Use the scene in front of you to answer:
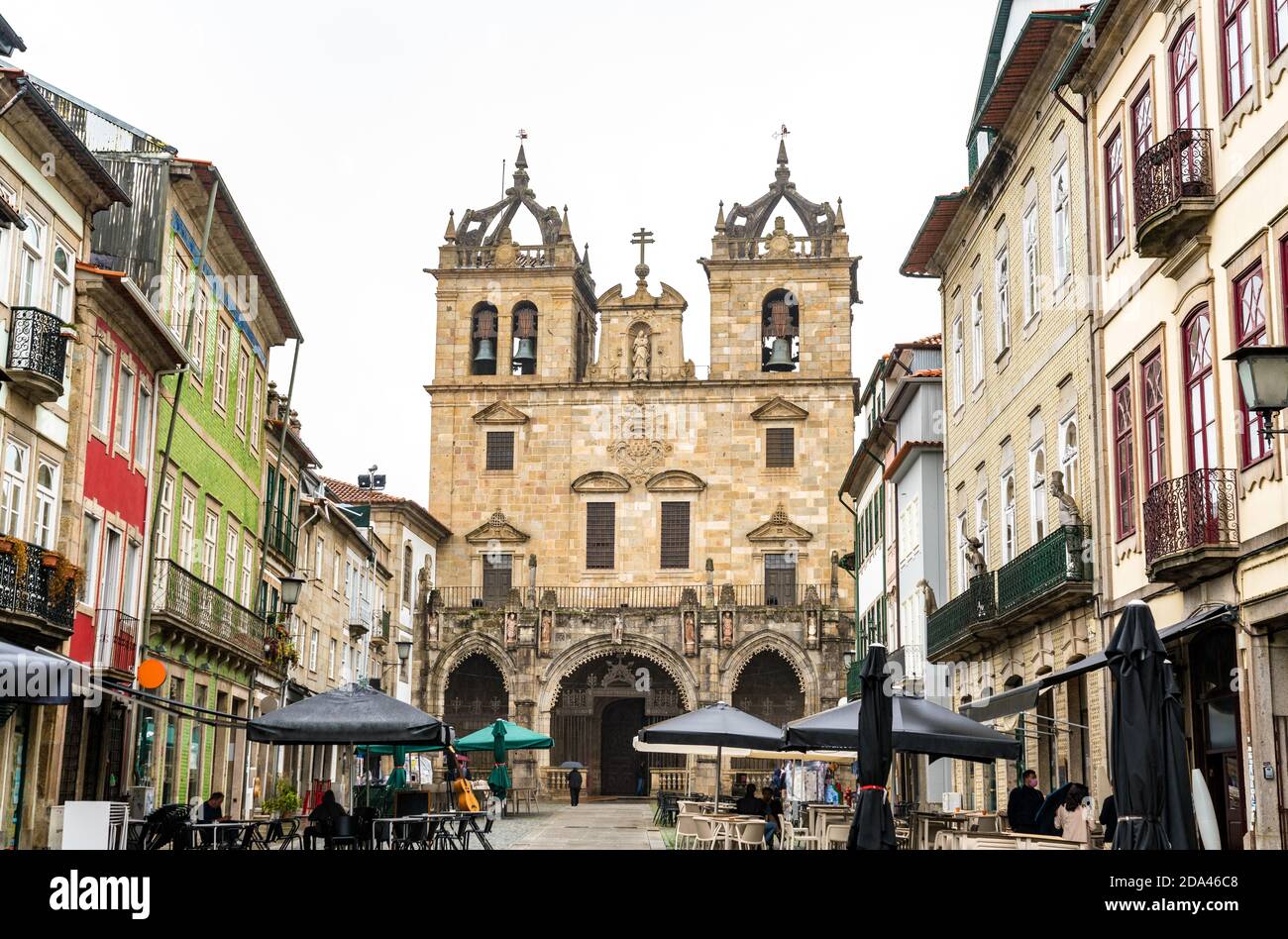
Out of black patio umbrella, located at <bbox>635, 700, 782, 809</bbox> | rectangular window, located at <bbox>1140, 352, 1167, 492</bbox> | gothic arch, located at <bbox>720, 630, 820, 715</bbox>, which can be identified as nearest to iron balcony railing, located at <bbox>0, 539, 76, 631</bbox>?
black patio umbrella, located at <bbox>635, 700, 782, 809</bbox>

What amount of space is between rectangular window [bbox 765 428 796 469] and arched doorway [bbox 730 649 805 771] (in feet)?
24.6

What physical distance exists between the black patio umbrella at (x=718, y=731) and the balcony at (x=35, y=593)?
876 cm

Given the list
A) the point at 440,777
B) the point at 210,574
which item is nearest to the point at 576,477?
the point at 440,777

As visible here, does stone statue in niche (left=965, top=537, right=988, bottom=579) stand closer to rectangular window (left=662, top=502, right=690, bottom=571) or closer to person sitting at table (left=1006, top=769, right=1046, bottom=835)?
person sitting at table (left=1006, top=769, right=1046, bottom=835)

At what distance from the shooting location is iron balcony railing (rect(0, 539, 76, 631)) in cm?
1936

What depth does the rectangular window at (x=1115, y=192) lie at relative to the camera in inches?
737

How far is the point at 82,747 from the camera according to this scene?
2388cm

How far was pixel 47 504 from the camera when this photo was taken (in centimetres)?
2209

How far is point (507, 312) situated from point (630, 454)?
7178mm

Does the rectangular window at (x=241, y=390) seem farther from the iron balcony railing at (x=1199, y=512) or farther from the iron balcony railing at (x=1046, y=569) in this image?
the iron balcony railing at (x=1199, y=512)

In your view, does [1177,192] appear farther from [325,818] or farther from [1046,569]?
[325,818]

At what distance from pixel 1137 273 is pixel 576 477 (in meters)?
43.3

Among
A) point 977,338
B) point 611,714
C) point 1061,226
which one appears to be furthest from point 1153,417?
point 611,714

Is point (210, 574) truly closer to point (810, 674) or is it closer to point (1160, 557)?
point (1160, 557)
